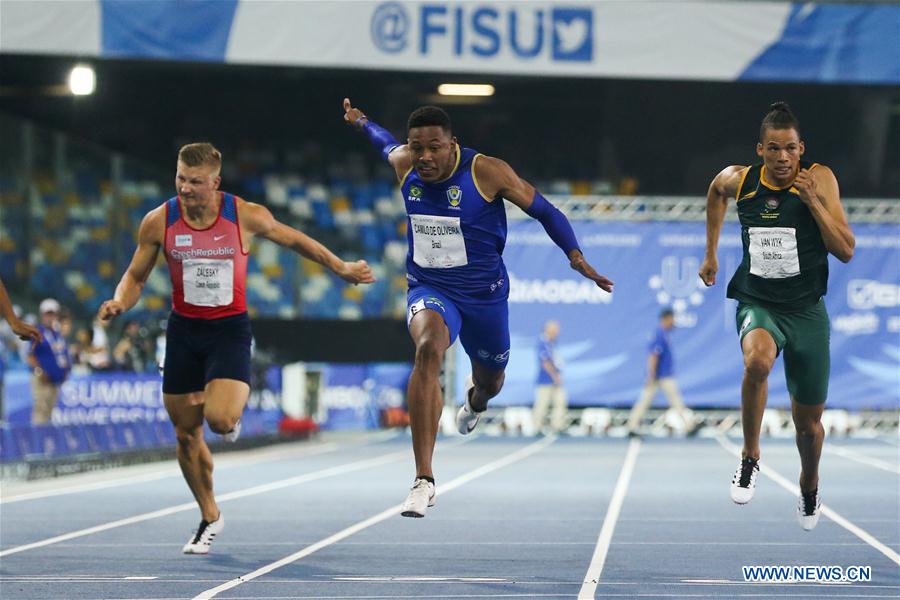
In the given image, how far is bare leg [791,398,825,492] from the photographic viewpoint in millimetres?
8992

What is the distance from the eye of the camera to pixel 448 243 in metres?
8.79

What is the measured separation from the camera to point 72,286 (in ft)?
80.3

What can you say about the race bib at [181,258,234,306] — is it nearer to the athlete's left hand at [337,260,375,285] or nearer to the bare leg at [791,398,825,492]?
the athlete's left hand at [337,260,375,285]

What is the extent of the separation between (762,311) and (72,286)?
17.3 metres

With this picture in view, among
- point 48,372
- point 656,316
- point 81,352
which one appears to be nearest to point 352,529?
point 48,372

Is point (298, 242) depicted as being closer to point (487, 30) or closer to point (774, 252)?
point (774, 252)

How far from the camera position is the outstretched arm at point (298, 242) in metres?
8.80

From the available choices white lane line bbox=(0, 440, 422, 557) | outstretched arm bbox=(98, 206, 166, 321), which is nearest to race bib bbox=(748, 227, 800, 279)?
outstretched arm bbox=(98, 206, 166, 321)

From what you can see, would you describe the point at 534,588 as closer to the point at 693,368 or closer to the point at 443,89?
the point at 693,368

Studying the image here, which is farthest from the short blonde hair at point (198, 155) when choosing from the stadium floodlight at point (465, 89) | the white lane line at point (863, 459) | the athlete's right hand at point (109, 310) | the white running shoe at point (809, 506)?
the stadium floodlight at point (465, 89)

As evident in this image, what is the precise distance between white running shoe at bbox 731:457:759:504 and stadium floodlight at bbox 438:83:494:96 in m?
23.3

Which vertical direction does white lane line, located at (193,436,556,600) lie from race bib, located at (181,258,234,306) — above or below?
below

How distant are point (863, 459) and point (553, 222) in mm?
11981

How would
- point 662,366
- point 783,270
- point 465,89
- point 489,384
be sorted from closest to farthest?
1. point 783,270
2. point 489,384
3. point 662,366
4. point 465,89
